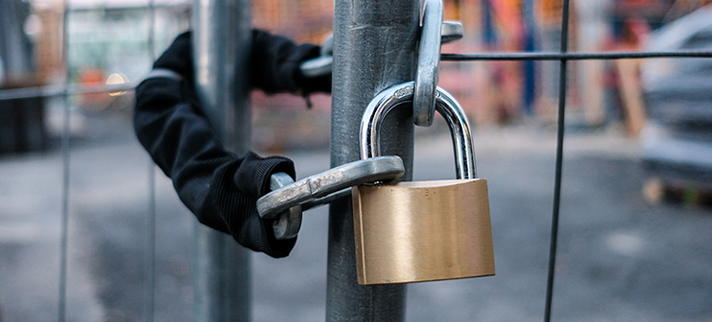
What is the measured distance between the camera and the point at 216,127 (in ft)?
1.66

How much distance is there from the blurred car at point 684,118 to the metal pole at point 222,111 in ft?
8.77

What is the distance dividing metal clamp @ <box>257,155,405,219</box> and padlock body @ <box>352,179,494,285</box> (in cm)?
2

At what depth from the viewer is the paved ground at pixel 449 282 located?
5.73ft

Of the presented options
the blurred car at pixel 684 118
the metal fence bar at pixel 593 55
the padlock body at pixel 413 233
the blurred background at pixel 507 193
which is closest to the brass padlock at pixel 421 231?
the padlock body at pixel 413 233

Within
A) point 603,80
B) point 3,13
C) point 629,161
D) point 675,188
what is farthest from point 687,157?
point 3,13

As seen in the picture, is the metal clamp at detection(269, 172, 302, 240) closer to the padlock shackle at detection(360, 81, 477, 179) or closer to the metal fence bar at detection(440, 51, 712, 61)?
the padlock shackle at detection(360, 81, 477, 179)

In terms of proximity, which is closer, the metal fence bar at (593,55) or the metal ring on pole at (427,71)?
the metal ring on pole at (427,71)

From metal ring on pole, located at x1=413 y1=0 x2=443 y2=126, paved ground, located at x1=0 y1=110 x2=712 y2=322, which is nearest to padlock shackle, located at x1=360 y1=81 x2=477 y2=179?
metal ring on pole, located at x1=413 y1=0 x2=443 y2=126

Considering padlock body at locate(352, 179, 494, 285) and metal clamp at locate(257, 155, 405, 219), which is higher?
metal clamp at locate(257, 155, 405, 219)

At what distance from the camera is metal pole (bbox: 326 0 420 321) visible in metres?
0.34

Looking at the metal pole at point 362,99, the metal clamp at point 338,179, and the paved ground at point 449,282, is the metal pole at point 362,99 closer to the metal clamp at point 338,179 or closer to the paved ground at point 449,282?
the metal clamp at point 338,179

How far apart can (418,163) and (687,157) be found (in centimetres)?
189

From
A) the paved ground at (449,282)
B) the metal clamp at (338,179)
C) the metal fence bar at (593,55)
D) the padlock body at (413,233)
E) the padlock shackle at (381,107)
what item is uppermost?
the metal fence bar at (593,55)

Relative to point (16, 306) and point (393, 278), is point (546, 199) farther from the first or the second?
point (393, 278)
